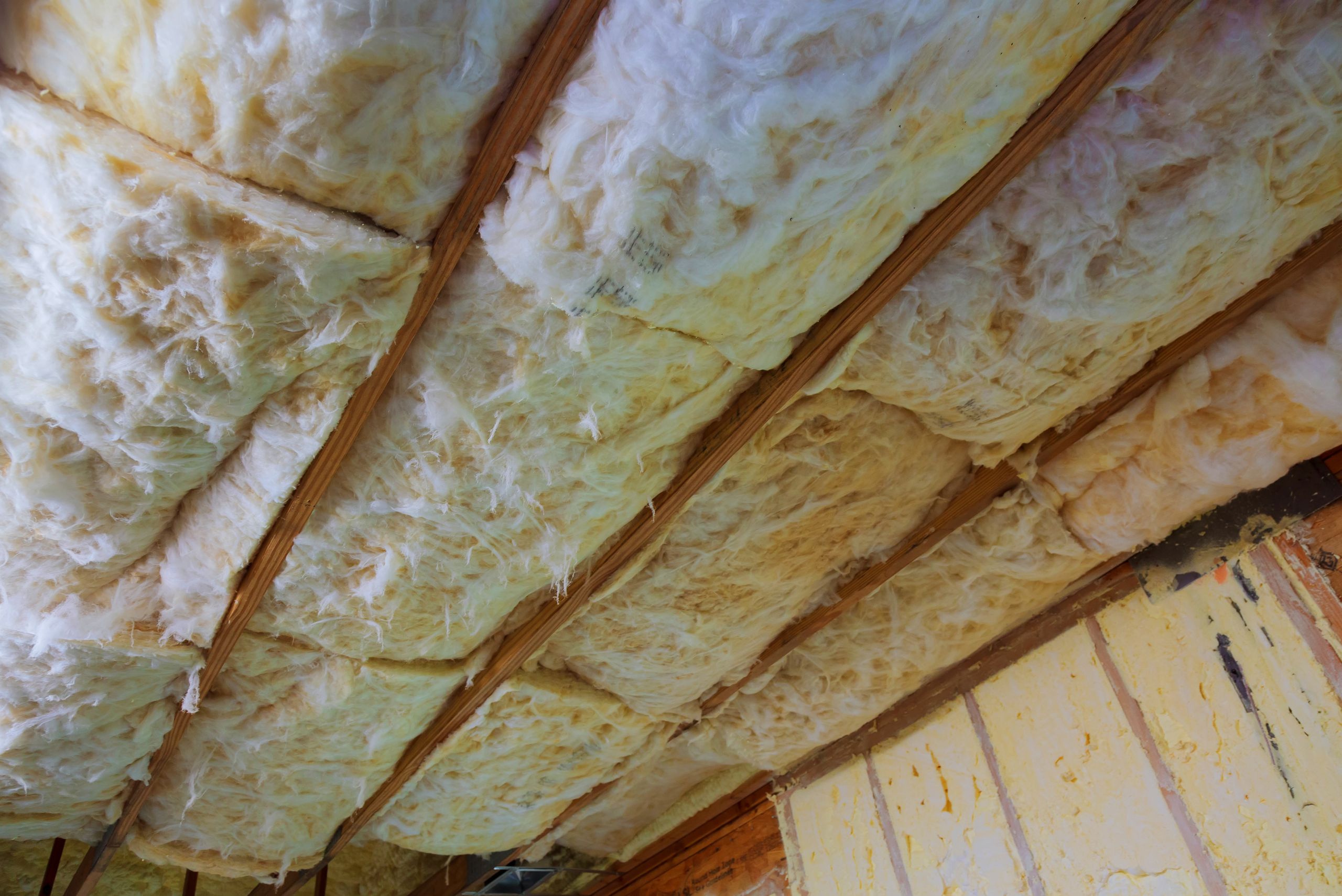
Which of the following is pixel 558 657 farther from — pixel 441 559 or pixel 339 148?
pixel 339 148

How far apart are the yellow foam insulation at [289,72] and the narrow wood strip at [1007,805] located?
2.14 metres

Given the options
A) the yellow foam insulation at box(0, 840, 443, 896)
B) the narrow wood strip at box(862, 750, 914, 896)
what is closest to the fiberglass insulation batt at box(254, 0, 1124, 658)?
the narrow wood strip at box(862, 750, 914, 896)

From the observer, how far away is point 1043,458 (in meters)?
1.89

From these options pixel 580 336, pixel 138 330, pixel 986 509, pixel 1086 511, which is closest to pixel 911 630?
pixel 986 509

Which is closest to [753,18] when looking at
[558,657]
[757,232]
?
[757,232]

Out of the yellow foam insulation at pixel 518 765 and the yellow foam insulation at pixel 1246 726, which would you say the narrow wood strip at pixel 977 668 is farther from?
the yellow foam insulation at pixel 518 765

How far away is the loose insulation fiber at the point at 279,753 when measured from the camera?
80.4 inches

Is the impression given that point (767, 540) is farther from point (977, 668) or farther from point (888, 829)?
point (888, 829)

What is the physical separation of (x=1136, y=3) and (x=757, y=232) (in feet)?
2.08

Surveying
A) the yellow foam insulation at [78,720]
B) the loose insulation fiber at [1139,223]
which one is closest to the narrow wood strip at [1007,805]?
the loose insulation fiber at [1139,223]

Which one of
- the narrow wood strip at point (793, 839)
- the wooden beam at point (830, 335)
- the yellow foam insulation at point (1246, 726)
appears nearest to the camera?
the wooden beam at point (830, 335)

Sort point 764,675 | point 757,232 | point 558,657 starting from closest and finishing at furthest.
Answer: point 757,232 < point 558,657 < point 764,675

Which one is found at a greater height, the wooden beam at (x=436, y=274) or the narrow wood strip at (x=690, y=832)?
the wooden beam at (x=436, y=274)

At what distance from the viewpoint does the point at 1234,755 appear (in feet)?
5.93
